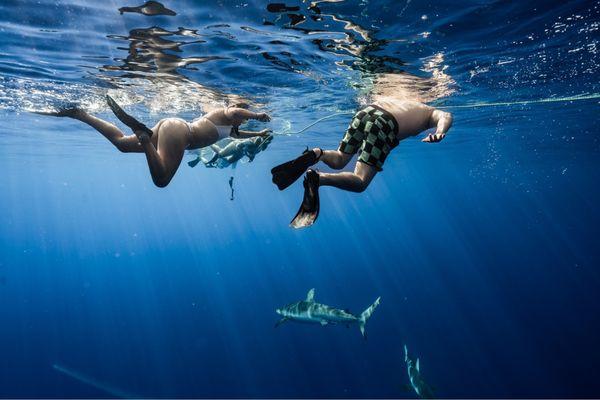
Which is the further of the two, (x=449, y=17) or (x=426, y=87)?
(x=426, y=87)

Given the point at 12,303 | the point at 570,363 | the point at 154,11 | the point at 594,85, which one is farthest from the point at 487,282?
the point at 12,303

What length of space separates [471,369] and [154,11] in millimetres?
29054

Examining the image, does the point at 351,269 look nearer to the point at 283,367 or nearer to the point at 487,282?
the point at 487,282

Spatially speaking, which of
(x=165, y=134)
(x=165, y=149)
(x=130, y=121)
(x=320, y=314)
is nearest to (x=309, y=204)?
(x=165, y=149)

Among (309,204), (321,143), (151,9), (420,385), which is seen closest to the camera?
(309,204)

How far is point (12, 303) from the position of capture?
6906cm

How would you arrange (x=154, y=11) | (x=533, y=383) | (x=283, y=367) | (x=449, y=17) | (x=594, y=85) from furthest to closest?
(x=283, y=367) → (x=533, y=383) → (x=594, y=85) → (x=449, y=17) → (x=154, y=11)

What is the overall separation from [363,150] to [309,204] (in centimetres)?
118

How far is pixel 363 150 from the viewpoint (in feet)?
15.3

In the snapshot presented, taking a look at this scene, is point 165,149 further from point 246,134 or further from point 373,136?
point 373,136

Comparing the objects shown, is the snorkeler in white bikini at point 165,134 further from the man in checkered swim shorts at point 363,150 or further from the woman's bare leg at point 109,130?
the man in checkered swim shorts at point 363,150

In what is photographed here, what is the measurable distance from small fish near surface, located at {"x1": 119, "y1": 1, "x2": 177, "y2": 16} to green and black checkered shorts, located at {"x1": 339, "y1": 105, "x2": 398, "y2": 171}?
4629 millimetres

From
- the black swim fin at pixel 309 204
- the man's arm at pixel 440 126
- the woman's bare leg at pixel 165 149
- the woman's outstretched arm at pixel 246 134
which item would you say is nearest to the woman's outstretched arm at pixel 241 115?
the woman's outstretched arm at pixel 246 134

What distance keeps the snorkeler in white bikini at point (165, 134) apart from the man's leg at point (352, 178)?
204 centimetres
